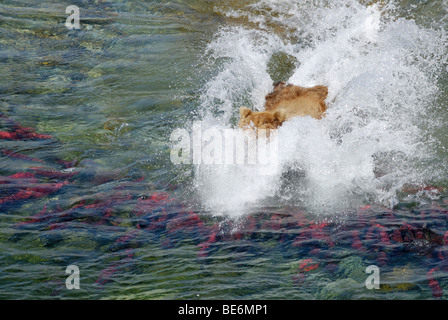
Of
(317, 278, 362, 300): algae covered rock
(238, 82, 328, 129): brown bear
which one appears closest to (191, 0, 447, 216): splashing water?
(238, 82, 328, 129): brown bear

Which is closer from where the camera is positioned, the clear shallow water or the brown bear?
the clear shallow water

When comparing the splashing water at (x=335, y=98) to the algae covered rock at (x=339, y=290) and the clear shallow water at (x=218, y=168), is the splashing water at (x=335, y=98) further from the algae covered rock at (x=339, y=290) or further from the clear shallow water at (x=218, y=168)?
the algae covered rock at (x=339, y=290)

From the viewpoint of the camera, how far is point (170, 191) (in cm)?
577

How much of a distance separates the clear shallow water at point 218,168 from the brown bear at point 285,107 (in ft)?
0.53

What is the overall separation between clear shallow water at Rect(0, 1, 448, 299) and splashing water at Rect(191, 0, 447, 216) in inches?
1.1

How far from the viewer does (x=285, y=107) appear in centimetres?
629

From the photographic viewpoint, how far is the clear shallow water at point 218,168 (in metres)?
4.48

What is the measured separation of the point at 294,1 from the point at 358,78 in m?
3.76

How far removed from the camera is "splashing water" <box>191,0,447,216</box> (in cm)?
579

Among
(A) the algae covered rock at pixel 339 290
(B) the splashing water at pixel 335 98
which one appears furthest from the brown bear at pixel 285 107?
(A) the algae covered rock at pixel 339 290

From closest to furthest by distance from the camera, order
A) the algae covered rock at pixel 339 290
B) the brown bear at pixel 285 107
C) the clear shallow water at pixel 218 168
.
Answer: the algae covered rock at pixel 339 290 → the clear shallow water at pixel 218 168 → the brown bear at pixel 285 107

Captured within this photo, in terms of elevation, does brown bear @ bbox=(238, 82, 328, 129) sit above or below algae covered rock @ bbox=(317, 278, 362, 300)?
above

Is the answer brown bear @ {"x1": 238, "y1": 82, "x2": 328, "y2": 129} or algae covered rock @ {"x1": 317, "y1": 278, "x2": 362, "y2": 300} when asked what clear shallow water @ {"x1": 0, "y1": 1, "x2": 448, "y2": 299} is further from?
brown bear @ {"x1": 238, "y1": 82, "x2": 328, "y2": 129}
